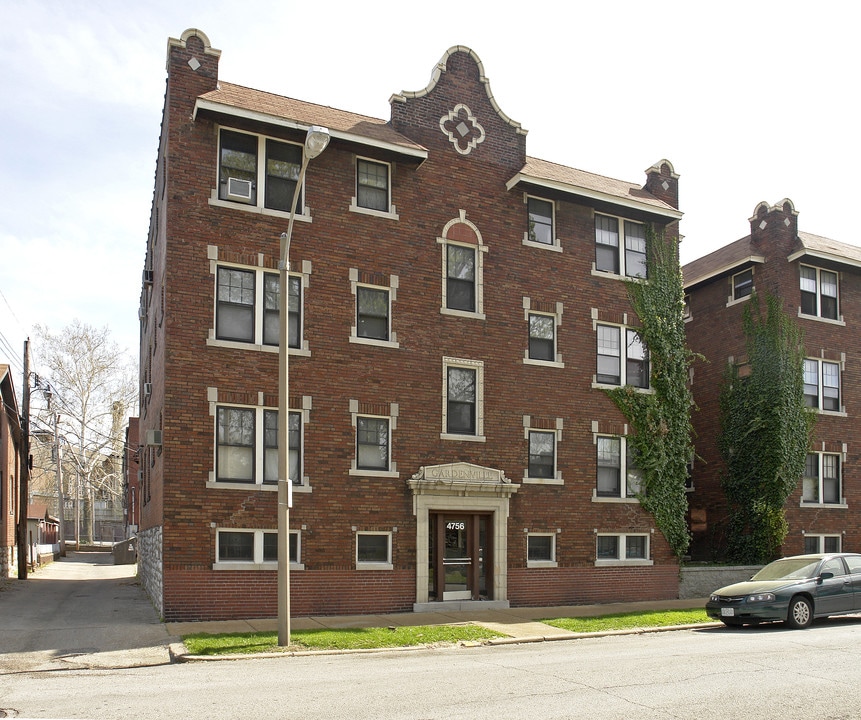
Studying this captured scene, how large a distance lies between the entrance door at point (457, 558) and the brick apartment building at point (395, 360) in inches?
2.1

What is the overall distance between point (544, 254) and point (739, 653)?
11.9 meters

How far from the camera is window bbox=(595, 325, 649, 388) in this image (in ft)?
74.5

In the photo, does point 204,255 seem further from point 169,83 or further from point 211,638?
point 211,638

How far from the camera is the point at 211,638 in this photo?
14547 millimetres

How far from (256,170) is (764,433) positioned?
16.9m

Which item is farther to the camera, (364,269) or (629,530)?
(629,530)

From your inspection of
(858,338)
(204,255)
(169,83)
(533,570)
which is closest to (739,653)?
(533,570)

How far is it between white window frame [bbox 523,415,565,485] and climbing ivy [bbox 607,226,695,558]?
1.97m

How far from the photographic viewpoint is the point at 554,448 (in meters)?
21.6

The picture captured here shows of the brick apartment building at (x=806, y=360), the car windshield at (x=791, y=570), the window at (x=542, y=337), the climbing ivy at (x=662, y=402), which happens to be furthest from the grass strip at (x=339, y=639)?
the brick apartment building at (x=806, y=360)

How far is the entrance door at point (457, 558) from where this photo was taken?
19859 mm

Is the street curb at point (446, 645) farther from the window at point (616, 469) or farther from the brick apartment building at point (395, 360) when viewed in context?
the window at point (616, 469)

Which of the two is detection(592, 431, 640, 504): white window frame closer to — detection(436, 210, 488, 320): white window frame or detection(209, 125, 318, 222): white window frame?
detection(436, 210, 488, 320): white window frame

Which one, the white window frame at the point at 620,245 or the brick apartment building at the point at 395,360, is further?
the white window frame at the point at 620,245
